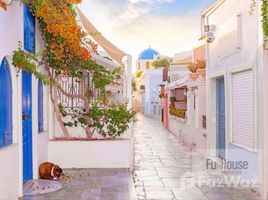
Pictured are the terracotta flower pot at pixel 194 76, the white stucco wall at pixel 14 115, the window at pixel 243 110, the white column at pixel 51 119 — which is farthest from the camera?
the terracotta flower pot at pixel 194 76

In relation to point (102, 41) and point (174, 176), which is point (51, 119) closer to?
point (102, 41)

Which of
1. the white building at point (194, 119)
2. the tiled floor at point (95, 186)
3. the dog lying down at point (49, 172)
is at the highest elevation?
the white building at point (194, 119)

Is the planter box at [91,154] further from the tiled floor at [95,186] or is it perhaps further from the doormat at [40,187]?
the doormat at [40,187]

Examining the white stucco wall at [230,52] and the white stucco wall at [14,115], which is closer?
the white stucco wall at [14,115]

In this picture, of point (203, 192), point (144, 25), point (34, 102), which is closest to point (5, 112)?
point (34, 102)

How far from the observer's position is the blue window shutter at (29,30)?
919cm

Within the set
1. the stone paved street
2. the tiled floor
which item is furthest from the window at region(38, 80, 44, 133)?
the stone paved street

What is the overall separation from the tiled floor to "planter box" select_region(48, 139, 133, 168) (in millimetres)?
338

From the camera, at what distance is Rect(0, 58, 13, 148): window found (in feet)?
24.8

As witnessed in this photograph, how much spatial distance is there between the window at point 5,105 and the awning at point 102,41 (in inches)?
181

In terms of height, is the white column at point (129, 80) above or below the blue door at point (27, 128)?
above

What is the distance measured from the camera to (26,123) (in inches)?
380

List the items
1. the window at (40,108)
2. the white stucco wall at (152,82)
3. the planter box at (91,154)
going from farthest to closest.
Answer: the white stucco wall at (152,82)
the planter box at (91,154)
the window at (40,108)

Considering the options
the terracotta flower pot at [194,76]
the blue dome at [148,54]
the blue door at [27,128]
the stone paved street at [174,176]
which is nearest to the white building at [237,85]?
the stone paved street at [174,176]
